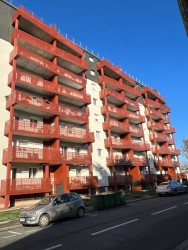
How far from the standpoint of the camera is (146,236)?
22.8 ft

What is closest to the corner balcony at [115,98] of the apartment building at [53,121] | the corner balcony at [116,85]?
the apartment building at [53,121]

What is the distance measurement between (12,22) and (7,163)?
1703 cm

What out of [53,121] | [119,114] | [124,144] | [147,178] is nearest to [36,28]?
[53,121]

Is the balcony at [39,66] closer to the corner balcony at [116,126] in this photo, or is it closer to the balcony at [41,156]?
the corner balcony at [116,126]

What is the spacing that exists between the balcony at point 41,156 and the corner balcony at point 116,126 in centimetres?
727

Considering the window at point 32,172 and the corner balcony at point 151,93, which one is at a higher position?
the corner balcony at point 151,93

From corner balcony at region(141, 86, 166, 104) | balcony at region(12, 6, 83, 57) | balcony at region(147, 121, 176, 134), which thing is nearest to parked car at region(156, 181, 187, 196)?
balcony at region(147, 121, 176, 134)

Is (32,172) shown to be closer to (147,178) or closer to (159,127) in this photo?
(147,178)

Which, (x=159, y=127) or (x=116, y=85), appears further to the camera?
(x=159, y=127)

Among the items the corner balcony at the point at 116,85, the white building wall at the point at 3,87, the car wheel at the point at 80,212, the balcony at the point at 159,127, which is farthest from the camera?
the balcony at the point at 159,127

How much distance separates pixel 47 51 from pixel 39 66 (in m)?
2.53

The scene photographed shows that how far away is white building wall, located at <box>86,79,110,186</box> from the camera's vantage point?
2861 cm

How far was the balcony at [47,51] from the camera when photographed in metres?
23.4

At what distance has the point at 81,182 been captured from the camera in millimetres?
23750
